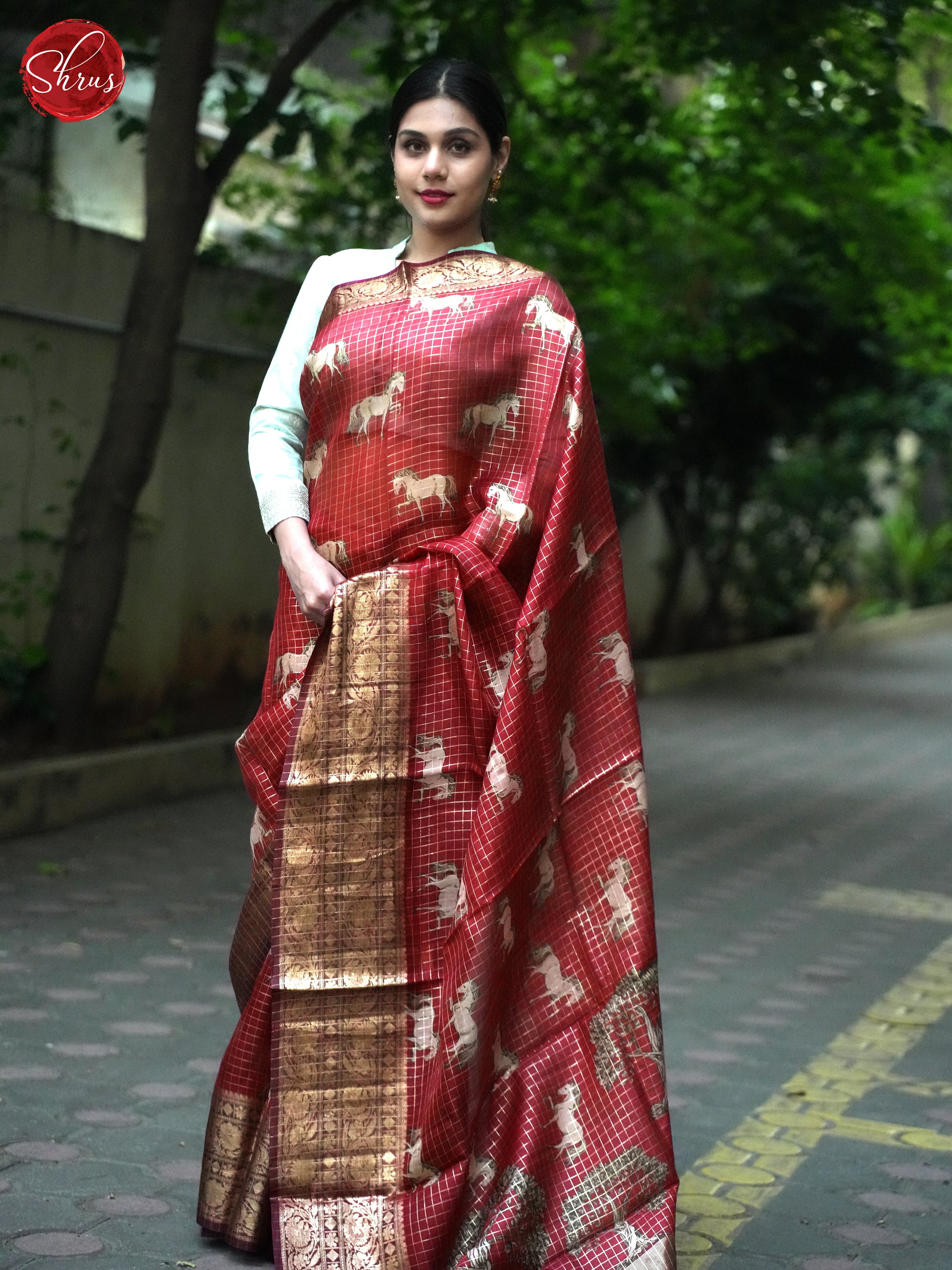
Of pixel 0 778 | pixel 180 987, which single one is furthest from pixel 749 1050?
pixel 0 778

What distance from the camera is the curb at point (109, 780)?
22.7 ft

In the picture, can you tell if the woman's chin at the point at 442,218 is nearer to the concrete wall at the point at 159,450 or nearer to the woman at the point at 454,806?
the woman at the point at 454,806

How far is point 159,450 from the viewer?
884 centimetres

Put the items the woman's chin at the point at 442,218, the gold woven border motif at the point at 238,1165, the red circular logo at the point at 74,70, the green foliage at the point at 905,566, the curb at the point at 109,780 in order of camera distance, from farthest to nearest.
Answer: the green foliage at the point at 905,566, the curb at the point at 109,780, the red circular logo at the point at 74,70, the gold woven border motif at the point at 238,1165, the woman's chin at the point at 442,218

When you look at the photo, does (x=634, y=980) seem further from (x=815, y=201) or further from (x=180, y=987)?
(x=815, y=201)


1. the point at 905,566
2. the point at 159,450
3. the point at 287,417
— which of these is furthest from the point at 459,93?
the point at 905,566

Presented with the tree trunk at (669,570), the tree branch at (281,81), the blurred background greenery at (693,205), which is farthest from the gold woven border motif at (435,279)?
the tree trunk at (669,570)

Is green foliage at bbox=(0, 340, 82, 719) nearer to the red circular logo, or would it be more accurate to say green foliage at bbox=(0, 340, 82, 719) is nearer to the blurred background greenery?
the blurred background greenery

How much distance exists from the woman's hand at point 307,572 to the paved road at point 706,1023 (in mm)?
1125

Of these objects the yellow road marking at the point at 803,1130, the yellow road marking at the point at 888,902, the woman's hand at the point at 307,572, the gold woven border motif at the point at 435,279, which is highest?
the gold woven border motif at the point at 435,279

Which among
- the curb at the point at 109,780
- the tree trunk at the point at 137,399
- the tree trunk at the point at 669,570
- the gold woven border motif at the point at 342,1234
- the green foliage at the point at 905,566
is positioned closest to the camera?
the gold woven border motif at the point at 342,1234

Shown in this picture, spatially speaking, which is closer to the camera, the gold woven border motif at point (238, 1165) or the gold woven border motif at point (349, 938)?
the gold woven border motif at point (349, 938)

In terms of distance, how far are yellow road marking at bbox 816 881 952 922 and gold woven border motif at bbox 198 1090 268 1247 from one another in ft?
12.9

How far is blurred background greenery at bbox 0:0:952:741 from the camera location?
7871 mm
